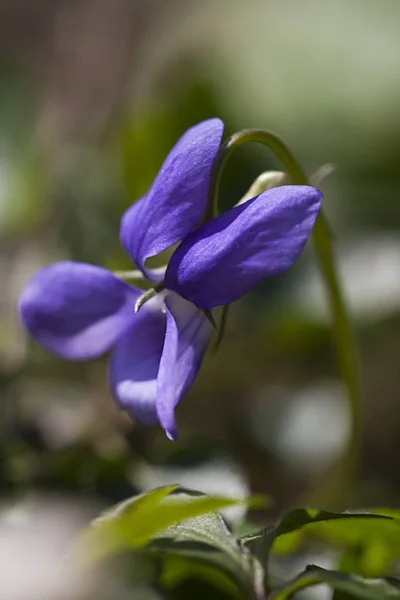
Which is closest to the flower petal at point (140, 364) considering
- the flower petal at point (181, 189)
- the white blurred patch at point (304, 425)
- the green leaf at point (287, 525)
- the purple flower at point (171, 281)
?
the purple flower at point (171, 281)

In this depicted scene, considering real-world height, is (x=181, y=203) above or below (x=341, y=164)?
above

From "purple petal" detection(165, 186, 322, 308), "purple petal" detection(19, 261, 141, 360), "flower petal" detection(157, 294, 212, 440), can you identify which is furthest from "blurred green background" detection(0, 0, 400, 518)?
"purple petal" detection(165, 186, 322, 308)

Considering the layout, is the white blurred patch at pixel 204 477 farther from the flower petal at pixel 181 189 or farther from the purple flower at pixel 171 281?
the flower petal at pixel 181 189

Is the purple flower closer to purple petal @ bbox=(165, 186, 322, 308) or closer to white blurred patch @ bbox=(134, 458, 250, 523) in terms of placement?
purple petal @ bbox=(165, 186, 322, 308)

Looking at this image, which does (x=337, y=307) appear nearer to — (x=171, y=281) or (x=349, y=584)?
(x=171, y=281)

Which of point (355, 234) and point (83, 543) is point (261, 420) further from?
point (83, 543)

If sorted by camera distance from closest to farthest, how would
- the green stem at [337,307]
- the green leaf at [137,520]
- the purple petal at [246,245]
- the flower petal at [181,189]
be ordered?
the green leaf at [137,520], the purple petal at [246,245], the flower petal at [181,189], the green stem at [337,307]

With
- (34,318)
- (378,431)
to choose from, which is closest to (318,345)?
(378,431)

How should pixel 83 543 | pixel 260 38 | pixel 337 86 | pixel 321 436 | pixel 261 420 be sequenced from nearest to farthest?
pixel 83 543
pixel 321 436
pixel 261 420
pixel 337 86
pixel 260 38
